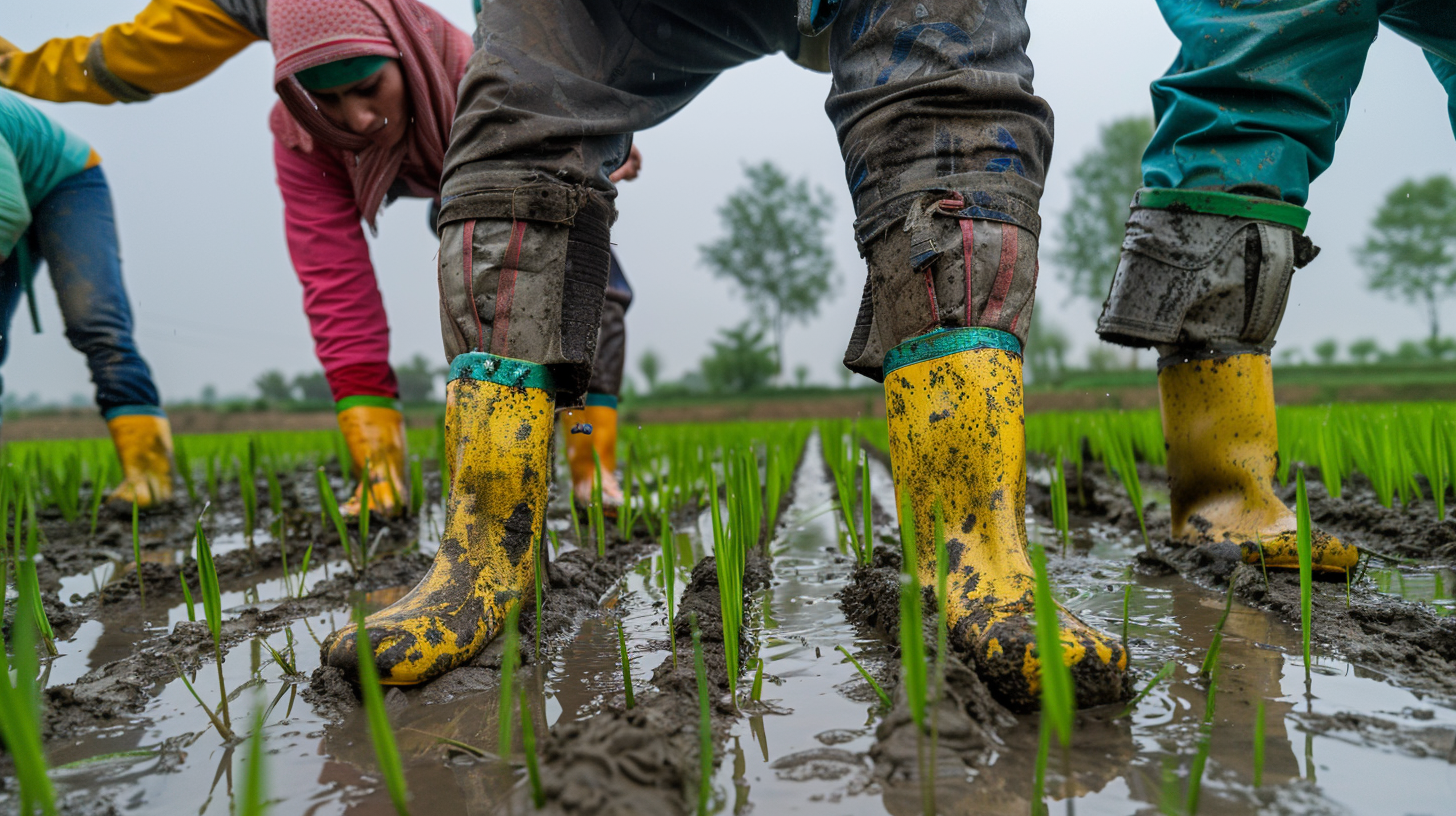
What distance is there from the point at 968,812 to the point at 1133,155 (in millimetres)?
34742

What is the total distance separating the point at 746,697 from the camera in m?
0.78

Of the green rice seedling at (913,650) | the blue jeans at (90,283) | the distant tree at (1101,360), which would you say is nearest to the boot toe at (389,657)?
the green rice seedling at (913,650)

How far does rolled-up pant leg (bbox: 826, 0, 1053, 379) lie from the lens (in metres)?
0.90

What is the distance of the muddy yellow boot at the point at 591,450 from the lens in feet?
7.17

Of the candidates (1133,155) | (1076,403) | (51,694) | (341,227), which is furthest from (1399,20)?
(1133,155)

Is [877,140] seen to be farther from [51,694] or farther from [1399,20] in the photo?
[1399,20]

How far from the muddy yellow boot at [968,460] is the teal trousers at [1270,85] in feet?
2.62

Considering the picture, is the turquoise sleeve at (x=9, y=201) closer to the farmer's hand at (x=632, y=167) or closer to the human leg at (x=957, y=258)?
the farmer's hand at (x=632, y=167)

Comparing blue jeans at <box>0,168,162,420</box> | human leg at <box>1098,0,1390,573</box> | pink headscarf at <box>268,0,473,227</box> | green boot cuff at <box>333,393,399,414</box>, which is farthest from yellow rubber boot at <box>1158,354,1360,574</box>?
blue jeans at <box>0,168,162,420</box>

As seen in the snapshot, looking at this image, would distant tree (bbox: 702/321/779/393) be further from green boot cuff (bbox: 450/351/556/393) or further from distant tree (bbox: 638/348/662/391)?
green boot cuff (bbox: 450/351/556/393)

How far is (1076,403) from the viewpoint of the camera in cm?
1781

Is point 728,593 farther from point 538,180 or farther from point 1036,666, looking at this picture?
point 538,180

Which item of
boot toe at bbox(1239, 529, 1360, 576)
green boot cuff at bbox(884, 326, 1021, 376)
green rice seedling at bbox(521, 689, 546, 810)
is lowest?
boot toe at bbox(1239, 529, 1360, 576)

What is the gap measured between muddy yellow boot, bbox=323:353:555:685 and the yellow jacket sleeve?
5.68 feet
